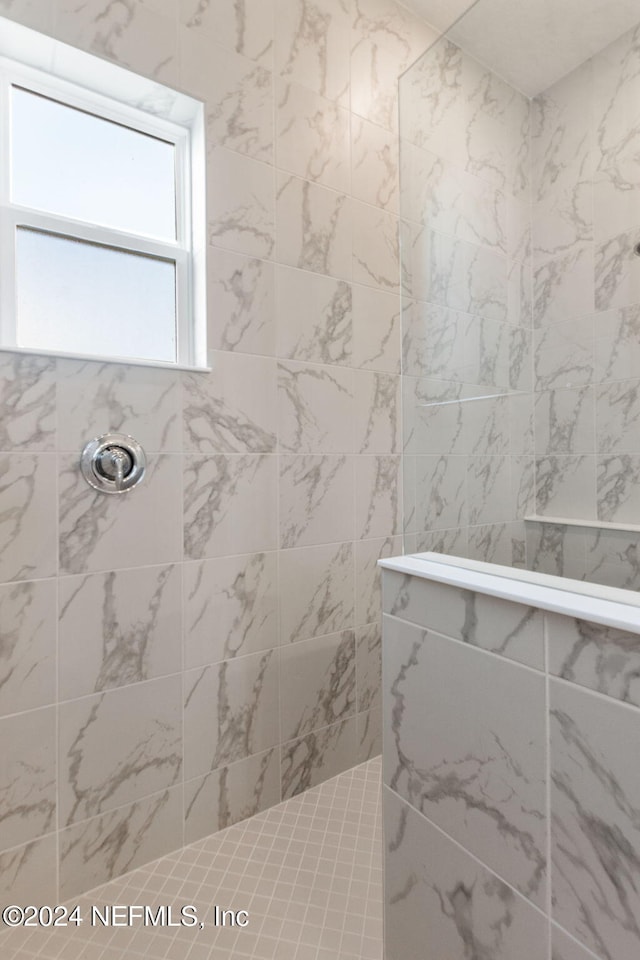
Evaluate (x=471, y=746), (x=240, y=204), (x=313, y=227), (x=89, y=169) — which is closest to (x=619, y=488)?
(x=471, y=746)

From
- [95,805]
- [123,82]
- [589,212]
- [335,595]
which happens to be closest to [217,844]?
[95,805]

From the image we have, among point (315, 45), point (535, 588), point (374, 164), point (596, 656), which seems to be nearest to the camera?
point (596, 656)

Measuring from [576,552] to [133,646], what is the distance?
3.72 feet

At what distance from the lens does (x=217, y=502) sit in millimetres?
1409

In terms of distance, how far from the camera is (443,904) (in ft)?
2.91

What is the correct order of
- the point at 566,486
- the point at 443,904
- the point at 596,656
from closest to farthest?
1. the point at 596,656
2. the point at 443,904
3. the point at 566,486

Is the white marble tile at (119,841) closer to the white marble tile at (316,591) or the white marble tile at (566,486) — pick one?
the white marble tile at (316,591)

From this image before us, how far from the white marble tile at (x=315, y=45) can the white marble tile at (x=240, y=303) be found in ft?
2.10

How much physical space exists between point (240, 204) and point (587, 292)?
40.0 inches

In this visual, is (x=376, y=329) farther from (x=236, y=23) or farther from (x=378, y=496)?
(x=236, y=23)

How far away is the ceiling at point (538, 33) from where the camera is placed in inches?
42.3

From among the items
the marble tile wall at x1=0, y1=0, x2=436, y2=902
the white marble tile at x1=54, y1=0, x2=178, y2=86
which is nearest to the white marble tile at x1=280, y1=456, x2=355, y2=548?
the marble tile wall at x1=0, y1=0, x2=436, y2=902

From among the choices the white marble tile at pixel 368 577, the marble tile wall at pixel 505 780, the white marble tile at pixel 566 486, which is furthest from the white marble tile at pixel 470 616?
the white marble tile at pixel 368 577

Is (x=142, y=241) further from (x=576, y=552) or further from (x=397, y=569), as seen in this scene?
(x=576, y=552)
